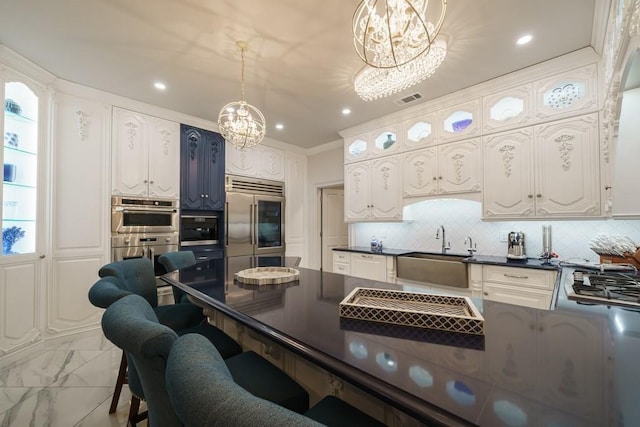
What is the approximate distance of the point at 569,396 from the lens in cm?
50

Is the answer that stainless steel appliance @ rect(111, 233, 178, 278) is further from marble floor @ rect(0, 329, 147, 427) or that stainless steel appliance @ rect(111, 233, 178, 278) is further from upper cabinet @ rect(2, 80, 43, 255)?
marble floor @ rect(0, 329, 147, 427)

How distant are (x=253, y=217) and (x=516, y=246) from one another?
145 inches

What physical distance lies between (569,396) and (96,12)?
322cm

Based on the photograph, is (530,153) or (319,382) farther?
(530,153)

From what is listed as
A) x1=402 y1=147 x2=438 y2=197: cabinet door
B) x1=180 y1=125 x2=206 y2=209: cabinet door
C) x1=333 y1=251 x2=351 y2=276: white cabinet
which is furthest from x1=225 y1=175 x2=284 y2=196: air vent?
x1=402 y1=147 x2=438 y2=197: cabinet door

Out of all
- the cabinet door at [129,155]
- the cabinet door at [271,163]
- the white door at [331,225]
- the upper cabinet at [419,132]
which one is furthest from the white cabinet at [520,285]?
the cabinet door at [129,155]

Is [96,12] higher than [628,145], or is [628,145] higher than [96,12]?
[96,12]

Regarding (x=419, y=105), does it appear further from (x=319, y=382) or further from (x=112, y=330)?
(x=112, y=330)

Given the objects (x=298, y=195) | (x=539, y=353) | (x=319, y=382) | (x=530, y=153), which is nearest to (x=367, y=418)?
(x=319, y=382)

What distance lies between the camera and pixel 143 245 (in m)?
3.35

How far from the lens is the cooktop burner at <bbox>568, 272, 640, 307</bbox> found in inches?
46.2

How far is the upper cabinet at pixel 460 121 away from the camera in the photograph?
3004 millimetres

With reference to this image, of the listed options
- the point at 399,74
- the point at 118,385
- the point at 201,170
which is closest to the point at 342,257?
the point at 201,170

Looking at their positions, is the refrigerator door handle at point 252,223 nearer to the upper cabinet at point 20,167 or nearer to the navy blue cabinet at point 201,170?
the navy blue cabinet at point 201,170
